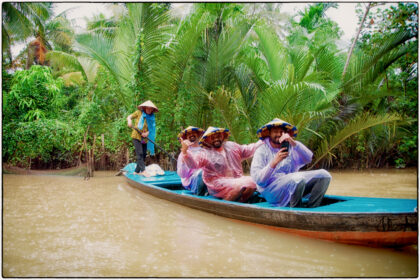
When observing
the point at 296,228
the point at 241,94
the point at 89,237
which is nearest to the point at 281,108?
the point at 241,94

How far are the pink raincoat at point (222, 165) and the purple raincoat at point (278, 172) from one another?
416 millimetres

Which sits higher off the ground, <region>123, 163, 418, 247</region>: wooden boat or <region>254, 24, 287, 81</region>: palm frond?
<region>254, 24, 287, 81</region>: palm frond

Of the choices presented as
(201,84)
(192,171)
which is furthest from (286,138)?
A: (201,84)

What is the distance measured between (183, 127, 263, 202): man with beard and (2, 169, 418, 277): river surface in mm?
339

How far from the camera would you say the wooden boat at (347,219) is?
2841 mm

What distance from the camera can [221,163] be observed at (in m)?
4.25

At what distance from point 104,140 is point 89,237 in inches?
229

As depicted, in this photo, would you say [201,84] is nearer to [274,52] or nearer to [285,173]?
[274,52]

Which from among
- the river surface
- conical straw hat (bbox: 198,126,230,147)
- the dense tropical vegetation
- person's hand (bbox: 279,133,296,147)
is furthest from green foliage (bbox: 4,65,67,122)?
person's hand (bbox: 279,133,296,147)

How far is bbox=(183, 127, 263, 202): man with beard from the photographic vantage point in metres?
4.12

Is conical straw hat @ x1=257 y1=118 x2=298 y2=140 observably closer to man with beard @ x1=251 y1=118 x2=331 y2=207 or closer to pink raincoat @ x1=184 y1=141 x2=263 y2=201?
man with beard @ x1=251 y1=118 x2=331 y2=207

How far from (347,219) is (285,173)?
0.86 metres

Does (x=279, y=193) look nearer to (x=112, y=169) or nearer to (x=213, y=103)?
(x=213, y=103)

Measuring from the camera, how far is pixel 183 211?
461 centimetres
